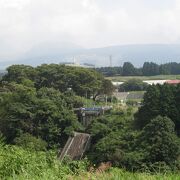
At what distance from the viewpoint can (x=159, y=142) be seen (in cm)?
2236

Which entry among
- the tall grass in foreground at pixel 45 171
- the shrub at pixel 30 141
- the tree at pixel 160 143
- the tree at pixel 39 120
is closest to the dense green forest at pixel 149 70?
the tree at pixel 39 120

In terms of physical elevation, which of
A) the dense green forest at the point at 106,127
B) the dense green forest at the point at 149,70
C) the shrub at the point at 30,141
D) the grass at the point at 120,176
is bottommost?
the shrub at the point at 30,141

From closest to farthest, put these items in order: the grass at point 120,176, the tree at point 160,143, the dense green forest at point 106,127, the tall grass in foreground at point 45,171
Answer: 1. the grass at point 120,176
2. the tall grass in foreground at point 45,171
3. the tree at point 160,143
4. the dense green forest at point 106,127

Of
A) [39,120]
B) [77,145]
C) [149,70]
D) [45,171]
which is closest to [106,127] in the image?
[77,145]

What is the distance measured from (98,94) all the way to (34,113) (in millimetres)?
16132

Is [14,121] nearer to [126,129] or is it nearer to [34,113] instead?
[34,113]

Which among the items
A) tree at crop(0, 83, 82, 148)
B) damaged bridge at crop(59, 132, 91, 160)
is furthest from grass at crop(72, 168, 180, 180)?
tree at crop(0, 83, 82, 148)

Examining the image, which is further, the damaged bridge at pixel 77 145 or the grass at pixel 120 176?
the damaged bridge at pixel 77 145

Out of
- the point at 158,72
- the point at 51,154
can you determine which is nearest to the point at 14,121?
the point at 51,154

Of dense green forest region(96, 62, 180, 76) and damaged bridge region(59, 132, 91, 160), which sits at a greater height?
dense green forest region(96, 62, 180, 76)

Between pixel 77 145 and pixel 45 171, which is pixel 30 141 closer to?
pixel 77 145

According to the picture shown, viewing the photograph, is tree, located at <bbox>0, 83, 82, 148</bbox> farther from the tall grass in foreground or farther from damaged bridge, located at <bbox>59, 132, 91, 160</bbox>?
the tall grass in foreground

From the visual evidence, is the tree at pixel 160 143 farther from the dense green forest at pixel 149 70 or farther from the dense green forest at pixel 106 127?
the dense green forest at pixel 149 70

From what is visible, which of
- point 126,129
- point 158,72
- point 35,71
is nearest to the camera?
point 126,129
